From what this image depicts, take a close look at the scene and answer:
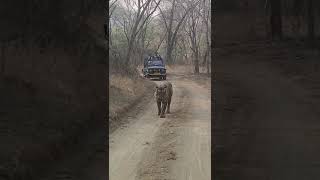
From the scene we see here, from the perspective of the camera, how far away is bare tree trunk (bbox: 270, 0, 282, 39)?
3045 millimetres

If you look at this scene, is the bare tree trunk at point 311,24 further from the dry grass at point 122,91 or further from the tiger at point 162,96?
the tiger at point 162,96

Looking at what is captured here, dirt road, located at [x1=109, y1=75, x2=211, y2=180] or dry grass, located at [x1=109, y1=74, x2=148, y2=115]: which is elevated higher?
dry grass, located at [x1=109, y1=74, x2=148, y2=115]

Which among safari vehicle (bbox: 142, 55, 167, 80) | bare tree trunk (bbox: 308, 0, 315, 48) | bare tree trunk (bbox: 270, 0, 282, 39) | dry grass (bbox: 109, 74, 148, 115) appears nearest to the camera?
bare tree trunk (bbox: 270, 0, 282, 39)

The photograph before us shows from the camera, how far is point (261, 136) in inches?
142

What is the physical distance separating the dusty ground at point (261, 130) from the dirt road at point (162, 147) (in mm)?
926

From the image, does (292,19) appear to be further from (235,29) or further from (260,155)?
(260,155)

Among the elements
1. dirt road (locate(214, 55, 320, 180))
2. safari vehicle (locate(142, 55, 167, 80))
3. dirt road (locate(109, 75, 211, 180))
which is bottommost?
dirt road (locate(109, 75, 211, 180))

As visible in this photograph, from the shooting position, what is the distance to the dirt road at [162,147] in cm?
486

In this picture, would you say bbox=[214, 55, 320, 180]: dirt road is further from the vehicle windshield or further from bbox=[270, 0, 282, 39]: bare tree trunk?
the vehicle windshield

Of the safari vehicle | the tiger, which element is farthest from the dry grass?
the safari vehicle

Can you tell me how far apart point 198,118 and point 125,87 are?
14.4 ft

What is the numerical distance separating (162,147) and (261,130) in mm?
2718

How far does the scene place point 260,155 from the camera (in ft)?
12.3

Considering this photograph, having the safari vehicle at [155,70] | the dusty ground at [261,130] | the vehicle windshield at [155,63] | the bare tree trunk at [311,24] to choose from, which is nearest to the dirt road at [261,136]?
the dusty ground at [261,130]
